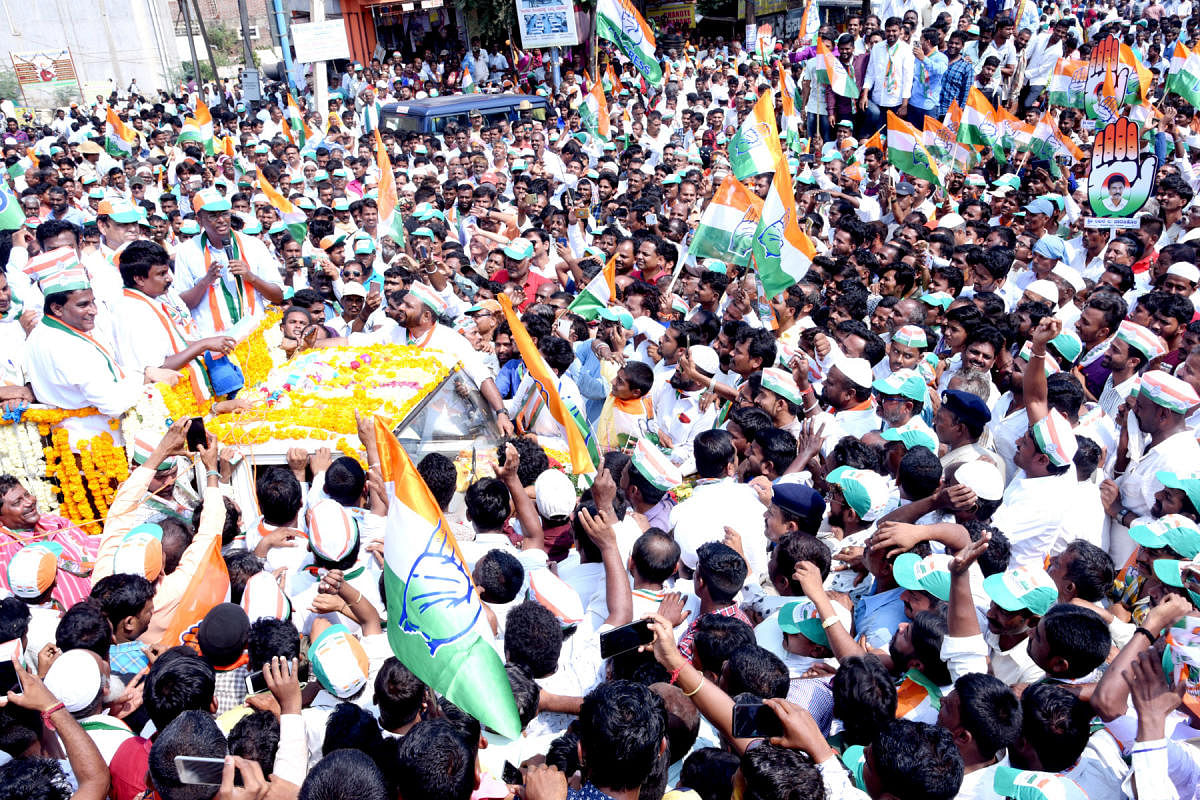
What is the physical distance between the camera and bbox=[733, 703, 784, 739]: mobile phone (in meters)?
2.79

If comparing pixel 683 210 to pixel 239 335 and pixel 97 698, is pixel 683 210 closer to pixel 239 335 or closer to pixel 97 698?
pixel 239 335

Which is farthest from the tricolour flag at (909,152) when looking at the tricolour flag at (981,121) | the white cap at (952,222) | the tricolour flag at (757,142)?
the tricolour flag at (757,142)

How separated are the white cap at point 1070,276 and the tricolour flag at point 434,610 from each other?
236 inches

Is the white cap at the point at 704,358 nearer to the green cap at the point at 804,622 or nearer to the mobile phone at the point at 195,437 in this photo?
the green cap at the point at 804,622

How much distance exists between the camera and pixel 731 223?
24.0 ft

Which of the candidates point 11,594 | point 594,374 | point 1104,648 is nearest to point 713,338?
point 594,374

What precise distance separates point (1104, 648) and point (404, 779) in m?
2.20

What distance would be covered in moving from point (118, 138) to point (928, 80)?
13512 millimetres

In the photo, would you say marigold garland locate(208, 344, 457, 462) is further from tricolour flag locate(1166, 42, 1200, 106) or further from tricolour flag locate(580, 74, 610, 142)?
tricolour flag locate(580, 74, 610, 142)

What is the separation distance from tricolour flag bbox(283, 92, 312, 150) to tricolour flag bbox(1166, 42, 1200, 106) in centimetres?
1375

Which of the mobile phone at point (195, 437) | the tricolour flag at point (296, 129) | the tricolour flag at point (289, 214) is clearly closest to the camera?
the mobile phone at point (195, 437)

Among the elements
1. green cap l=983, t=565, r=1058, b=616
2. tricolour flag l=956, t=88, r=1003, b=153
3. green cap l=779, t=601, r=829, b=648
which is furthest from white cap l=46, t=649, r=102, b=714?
tricolour flag l=956, t=88, r=1003, b=153

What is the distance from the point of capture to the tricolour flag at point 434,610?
2740 mm

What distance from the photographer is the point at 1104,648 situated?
300 centimetres
